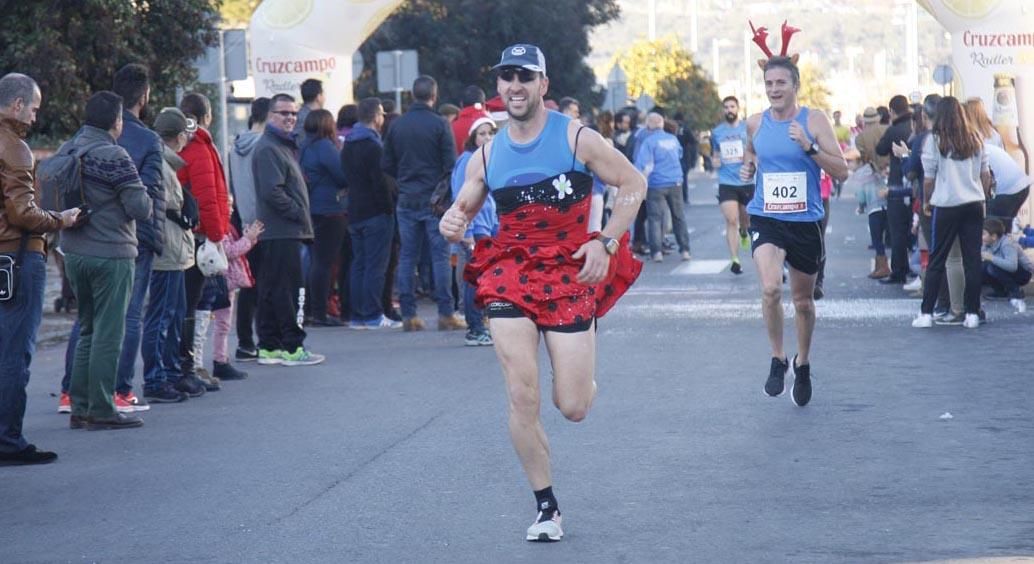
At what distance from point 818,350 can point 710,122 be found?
229 ft

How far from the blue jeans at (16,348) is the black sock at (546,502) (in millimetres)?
3440

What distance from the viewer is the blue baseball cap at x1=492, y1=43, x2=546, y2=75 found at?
23.0ft

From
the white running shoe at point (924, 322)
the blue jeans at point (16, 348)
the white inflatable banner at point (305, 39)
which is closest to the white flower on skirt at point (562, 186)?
the blue jeans at point (16, 348)

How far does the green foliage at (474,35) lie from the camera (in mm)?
47688

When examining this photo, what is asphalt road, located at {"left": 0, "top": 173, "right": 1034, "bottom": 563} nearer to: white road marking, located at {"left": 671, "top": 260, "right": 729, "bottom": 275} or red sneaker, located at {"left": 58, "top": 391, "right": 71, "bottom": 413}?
red sneaker, located at {"left": 58, "top": 391, "right": 71, "bottom": 413}

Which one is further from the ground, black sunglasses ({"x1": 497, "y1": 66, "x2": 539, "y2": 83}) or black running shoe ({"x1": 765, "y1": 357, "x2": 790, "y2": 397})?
black sunglasses ({"x1": 497, "y1": 66, "x2": 539, "y2": 83})

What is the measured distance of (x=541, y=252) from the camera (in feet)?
22.9

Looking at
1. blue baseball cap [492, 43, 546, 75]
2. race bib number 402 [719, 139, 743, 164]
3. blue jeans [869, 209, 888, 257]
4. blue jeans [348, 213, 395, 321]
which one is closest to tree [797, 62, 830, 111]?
blue jeans [869, 209, 888, 257]

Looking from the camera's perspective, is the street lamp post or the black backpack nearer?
the black backpack

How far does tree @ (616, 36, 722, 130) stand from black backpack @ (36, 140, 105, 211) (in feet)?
227

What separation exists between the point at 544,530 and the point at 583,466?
5.71 ft

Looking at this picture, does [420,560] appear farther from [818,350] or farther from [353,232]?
[353,232]

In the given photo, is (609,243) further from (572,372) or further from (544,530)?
(544,530)

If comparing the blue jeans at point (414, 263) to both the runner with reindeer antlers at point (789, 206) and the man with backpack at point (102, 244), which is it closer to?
the runner with reindeer antlers at point (789, 206)
